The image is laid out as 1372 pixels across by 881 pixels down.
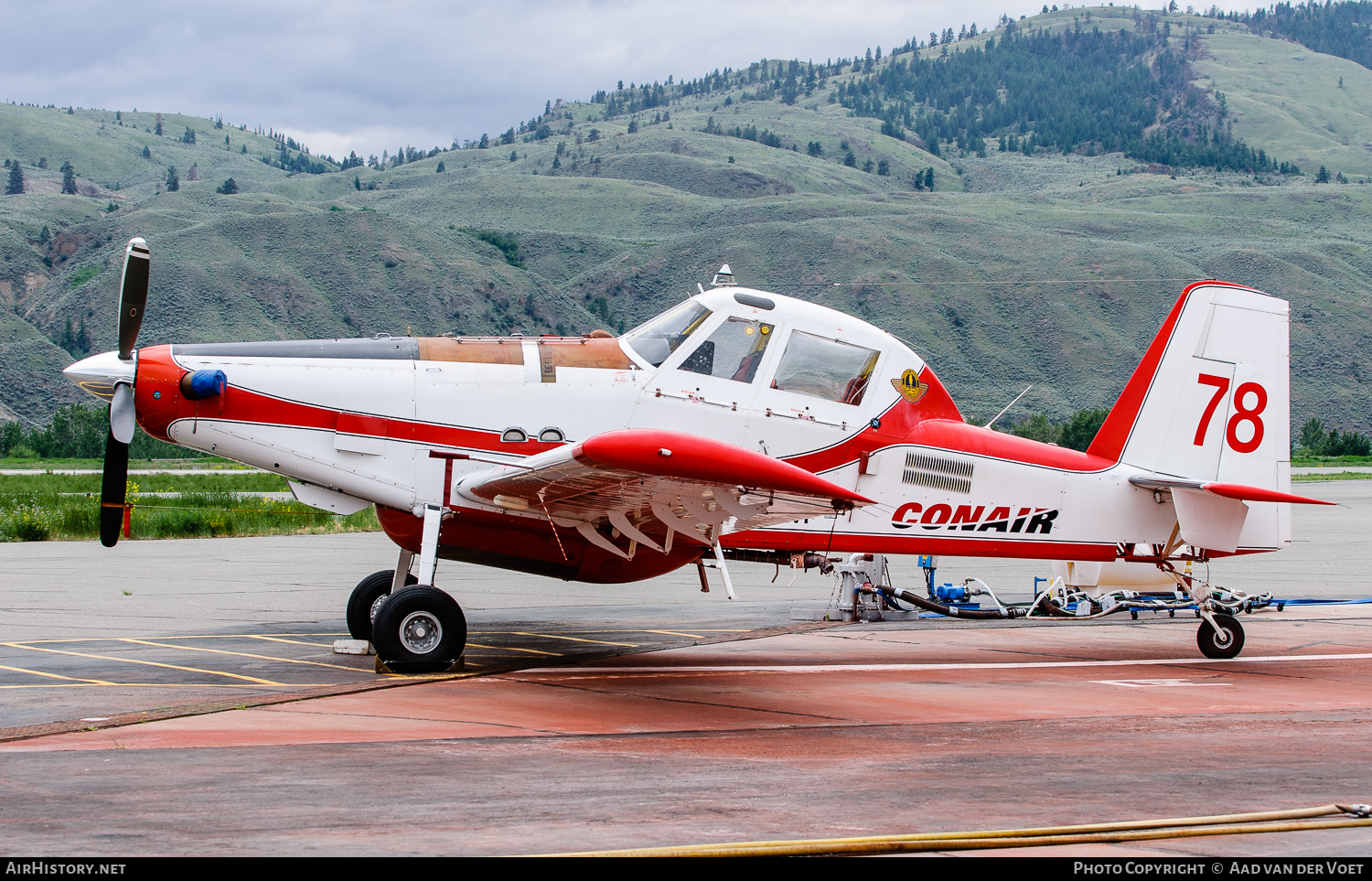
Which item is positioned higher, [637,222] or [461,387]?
[637,222]

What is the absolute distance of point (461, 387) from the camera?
9961 mm

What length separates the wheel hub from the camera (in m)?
9.41

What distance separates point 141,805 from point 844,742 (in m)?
4.03

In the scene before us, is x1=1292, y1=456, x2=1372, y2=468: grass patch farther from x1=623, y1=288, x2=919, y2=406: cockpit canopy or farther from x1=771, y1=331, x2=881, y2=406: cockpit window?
x1=623, y1=288, x2=919, y2=406: cockpit canopy

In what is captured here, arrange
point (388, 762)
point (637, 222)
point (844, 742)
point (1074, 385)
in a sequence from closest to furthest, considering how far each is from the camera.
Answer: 1. point (388, 762)
2. point (844, 742)
3. point (1074, 385)
4. point (637, 222)

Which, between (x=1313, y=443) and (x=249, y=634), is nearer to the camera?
(x=249, y=634)

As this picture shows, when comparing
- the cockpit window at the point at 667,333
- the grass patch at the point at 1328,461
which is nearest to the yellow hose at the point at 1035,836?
the cockpit window at the point at 667,333

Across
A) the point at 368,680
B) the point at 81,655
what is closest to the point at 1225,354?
the point at 368,680

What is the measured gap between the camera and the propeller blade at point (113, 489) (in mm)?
9695

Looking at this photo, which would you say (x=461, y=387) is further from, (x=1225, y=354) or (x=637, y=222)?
(x=637, y=222)

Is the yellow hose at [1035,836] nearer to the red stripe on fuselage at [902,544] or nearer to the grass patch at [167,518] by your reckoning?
the red stripe on fuselage at [902,544]

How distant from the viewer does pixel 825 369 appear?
10711mm

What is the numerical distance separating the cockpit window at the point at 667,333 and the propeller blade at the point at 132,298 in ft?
13.0
